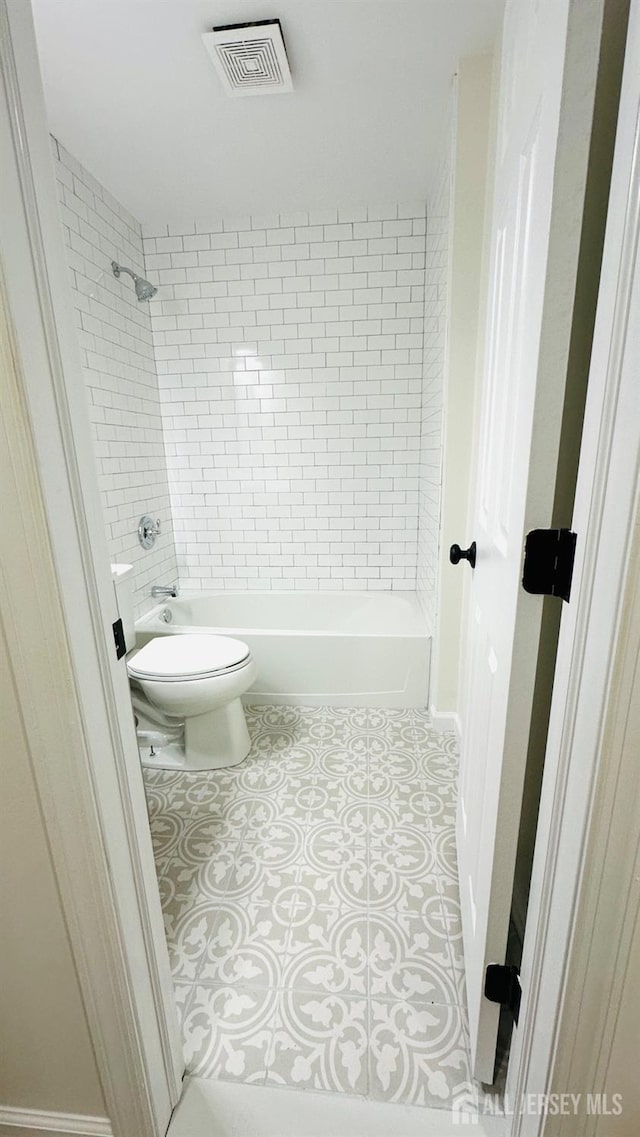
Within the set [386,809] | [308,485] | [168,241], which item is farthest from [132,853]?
[168,241]

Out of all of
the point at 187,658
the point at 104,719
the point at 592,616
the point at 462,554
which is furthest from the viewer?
the point at 187,658

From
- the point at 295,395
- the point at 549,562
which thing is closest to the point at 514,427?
the point at 549,562

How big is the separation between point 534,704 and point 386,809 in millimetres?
1139

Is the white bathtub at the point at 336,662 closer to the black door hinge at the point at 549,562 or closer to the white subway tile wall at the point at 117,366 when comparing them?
the white subway tile wall at the point at 117,366

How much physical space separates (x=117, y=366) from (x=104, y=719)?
6.92 ft

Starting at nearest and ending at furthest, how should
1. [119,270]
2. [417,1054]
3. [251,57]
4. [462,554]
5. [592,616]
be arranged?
1. [592,616]
2. [417,1054]
3. [462,554]
4. [251,57]
5. [119,270]

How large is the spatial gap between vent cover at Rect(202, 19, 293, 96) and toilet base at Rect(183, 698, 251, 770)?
2.14 meters

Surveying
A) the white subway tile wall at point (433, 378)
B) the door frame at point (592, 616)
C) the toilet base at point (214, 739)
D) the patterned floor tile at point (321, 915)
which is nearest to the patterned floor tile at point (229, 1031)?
the patterned floor tile at point (321, 915)

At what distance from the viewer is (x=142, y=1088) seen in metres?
0.80

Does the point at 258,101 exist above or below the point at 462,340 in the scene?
above

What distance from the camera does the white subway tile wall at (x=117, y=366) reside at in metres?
1.92

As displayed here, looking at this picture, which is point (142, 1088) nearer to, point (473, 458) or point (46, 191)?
point (46, 191)

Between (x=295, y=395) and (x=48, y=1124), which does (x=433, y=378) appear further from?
(x=48, y=1124)

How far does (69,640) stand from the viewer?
597 mm
